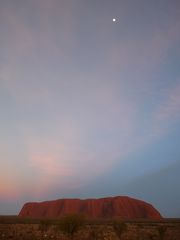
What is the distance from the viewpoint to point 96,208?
152125 mm

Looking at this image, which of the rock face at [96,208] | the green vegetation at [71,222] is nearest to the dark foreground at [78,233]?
the green vegetation at [71,222]

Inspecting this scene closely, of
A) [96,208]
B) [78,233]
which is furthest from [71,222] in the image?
[96,208]

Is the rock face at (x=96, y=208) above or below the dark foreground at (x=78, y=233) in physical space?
above

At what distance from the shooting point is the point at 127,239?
157 feet

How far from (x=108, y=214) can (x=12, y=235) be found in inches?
3918

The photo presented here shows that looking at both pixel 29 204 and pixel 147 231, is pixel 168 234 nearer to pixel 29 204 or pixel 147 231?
pixel 147 231

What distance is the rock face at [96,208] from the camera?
5655 inches

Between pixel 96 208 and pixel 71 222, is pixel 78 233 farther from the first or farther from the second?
pixel 96 208

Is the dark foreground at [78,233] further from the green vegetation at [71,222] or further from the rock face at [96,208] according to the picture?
the rock face at [96,208]

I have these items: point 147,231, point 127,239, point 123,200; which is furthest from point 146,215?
point 127,239

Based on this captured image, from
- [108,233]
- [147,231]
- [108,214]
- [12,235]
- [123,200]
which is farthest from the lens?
[123,200]

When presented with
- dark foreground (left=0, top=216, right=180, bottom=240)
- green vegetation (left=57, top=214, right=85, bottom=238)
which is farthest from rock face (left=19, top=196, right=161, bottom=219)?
green vegetation (left=57, top=214, right=85, bottom=238)

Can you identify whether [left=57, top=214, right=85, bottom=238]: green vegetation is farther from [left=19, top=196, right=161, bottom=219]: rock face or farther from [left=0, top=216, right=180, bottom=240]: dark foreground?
[left=19, top=196, right=161, bottom=219]: rock face

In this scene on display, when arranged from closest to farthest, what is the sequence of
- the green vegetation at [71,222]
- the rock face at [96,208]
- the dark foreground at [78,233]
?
the green vegetation at [71,222], the dark foreground at [78,233], the rock face at [96,208]
